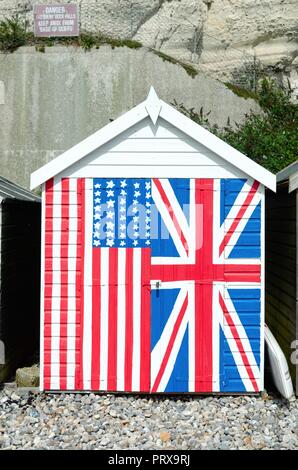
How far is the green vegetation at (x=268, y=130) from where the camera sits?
1331cm

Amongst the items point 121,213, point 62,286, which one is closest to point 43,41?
point 121,213

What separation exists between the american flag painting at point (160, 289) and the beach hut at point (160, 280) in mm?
12

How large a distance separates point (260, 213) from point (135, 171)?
1.62 meters

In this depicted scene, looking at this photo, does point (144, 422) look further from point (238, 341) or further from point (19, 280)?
point (19, 280)

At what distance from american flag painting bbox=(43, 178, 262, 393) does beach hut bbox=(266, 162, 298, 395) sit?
0.49m

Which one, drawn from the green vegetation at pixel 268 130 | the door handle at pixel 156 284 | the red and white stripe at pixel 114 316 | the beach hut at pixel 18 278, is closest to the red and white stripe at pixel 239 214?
the door handle at pixel 156 284

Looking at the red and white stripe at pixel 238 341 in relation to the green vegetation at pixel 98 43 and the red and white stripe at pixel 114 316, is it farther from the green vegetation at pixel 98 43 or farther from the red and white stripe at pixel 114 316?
the green vegetation at pixel 98 43

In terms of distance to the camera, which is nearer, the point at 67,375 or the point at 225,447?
the point at 225,447

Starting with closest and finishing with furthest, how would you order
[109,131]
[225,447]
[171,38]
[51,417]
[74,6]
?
[225,447], [51,417], [109,131], [74,6], [171,38]

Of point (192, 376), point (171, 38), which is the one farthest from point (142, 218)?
point (171, 38)

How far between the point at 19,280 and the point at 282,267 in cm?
383

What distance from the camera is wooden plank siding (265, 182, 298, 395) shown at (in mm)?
6852

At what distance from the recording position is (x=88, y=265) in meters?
6.68

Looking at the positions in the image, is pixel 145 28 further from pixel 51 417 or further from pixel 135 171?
pixel 51 417
